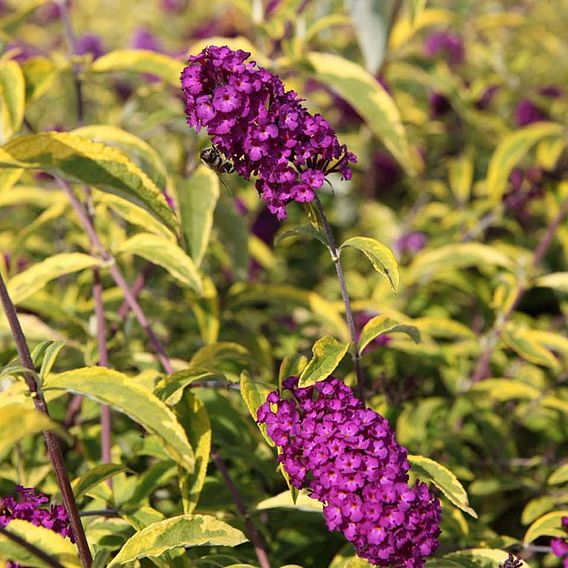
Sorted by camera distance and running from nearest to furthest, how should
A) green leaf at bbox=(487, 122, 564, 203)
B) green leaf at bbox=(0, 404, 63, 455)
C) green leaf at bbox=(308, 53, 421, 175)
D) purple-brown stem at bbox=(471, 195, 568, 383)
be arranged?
green leaf at bbox=(0, 404, 63, 455) < green leaf at bbox=(308, 53, 421, 175) < purple-brown stem at bbox=(471, 195, 568, 383) < green leaf at bbox=(487, 122, 564, 203)

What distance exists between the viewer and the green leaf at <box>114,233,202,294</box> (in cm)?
130

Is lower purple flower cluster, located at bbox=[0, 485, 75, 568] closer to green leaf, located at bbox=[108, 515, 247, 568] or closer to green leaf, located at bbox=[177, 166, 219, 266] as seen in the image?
green leaf, located at bbox=[108, 515, 247, 568]

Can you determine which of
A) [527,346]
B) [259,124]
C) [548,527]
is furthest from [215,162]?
[527,346]

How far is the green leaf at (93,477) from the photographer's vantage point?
40.1 inches

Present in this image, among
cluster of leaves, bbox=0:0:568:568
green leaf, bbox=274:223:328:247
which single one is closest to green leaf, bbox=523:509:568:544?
cluster of leaves, bbox=0:0:568:568

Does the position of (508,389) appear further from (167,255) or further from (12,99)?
(12,99)

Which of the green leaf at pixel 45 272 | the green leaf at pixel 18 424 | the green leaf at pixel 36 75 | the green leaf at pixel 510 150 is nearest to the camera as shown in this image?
the green leaf at pixel 18 424

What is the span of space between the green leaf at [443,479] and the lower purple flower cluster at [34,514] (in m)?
0.45

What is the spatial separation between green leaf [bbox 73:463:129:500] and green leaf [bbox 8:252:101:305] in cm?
37

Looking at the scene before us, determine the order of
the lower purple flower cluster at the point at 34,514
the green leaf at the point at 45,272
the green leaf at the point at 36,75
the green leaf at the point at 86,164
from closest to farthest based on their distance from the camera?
the green leaf at the point at 86,164, the lower purple flower cluster at the point at 34,514, the green leaf at the point at 45,272, the green leaf at the point at 36,75

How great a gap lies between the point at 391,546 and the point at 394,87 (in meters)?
2.09

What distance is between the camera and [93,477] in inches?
40.8

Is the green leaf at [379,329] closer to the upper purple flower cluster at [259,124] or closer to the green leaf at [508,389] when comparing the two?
the upper purple flower cluster at [259,124]

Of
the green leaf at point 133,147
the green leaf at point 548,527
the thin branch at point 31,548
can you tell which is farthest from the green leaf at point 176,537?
the green leaf at point 133,147
